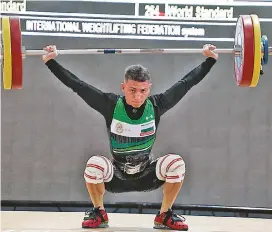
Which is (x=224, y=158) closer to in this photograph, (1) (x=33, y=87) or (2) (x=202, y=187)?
(2) (x=202, y=187)

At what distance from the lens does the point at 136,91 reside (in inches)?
137

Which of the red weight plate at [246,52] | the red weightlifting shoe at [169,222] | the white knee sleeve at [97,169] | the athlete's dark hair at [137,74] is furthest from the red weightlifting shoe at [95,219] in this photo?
the red weight plate at [246,52]

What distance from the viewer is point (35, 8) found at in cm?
492

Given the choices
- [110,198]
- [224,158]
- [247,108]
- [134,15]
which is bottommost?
[110,198]

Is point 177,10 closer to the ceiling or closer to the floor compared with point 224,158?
closer to the ceiling

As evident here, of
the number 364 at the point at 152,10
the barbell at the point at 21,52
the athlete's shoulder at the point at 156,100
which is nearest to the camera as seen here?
the barbell at the point at 21,52

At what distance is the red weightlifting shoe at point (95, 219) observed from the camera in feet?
11.6

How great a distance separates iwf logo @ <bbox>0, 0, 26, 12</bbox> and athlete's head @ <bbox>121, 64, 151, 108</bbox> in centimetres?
179

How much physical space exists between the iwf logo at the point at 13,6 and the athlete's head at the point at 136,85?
1791 millimetres

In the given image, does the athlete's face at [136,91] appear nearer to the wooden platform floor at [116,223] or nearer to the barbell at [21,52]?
the barbell at [21,52]

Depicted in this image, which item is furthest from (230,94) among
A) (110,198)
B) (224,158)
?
(110,198)

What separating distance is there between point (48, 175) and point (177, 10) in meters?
1.77

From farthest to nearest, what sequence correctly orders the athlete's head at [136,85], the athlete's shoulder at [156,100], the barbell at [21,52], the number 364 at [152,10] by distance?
1. the number 364 at [152,10]
2. the athlete's shoulder at [156,100]
3. the athlete's head at [136,85]
4. the barbell at [21,52]

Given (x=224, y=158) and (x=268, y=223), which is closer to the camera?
(x=268, y=223)
